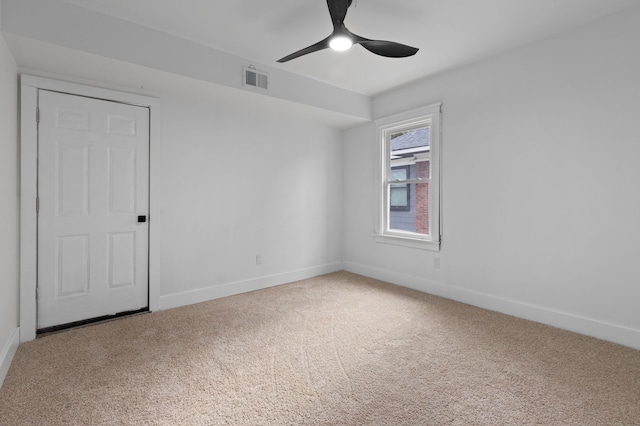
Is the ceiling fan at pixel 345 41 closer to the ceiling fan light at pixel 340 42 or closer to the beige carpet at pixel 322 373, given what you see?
the ceiling fan light at pixel 340 42

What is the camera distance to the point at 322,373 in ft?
7.18

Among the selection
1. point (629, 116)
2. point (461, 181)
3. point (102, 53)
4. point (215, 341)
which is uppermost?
point (102, 53)

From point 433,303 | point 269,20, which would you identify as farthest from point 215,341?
point 269,20

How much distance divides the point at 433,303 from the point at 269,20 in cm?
326

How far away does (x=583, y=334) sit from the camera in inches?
108

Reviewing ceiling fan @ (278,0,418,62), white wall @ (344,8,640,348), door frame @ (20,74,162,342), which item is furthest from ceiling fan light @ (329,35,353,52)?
door frame @ (20,74,162,342)

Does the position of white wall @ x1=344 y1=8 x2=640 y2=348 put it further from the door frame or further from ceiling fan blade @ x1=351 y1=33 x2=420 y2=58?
the door frame

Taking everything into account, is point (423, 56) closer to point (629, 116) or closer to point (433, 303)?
point (629, 116)

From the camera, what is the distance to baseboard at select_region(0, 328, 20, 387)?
2121 millimetres

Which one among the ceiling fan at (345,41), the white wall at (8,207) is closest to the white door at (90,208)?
the white wall at (8,207)

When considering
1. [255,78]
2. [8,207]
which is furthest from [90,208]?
[255,78]

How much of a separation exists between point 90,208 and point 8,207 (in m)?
0.65

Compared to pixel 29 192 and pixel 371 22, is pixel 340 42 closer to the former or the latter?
pixel 371 22

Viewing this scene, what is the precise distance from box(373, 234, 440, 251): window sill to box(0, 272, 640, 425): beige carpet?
35.0 inches
